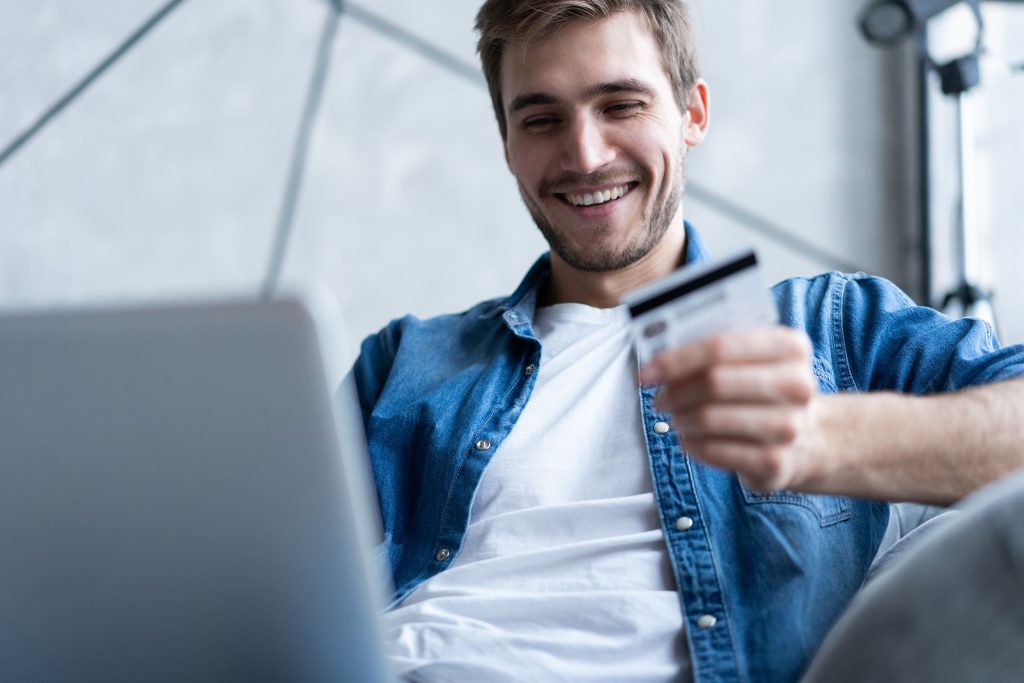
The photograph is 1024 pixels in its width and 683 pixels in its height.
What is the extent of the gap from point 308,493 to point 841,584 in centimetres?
62

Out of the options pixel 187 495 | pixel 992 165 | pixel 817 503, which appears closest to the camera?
pixel 187 495

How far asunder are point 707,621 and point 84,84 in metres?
2.19

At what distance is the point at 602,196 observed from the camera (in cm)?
137

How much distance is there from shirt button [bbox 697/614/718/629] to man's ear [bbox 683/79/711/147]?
0.75 metres

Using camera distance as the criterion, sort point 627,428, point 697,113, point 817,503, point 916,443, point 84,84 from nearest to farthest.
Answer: point 916,443, point 817,503, point 627,428, point 697,113, point 84,84

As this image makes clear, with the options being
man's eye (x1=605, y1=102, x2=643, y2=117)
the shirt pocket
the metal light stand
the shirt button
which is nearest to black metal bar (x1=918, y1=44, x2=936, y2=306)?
the metal light stand

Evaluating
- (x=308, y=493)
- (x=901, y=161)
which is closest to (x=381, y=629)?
(x=308, y=493)

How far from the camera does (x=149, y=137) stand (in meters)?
2.59

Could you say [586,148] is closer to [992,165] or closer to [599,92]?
[599,92]

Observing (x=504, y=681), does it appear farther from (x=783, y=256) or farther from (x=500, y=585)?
(x=783, y=256)

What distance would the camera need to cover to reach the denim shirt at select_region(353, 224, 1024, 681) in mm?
981

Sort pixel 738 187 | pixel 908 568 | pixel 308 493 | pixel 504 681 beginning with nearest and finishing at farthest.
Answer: pixel 308 493 → pixel 908 568 → pixel 504 681 → pixel 738 187

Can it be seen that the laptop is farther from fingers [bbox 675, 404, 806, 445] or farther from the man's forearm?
the man's forearm

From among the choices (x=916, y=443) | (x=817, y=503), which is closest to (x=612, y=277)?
(x=817, y=503)
